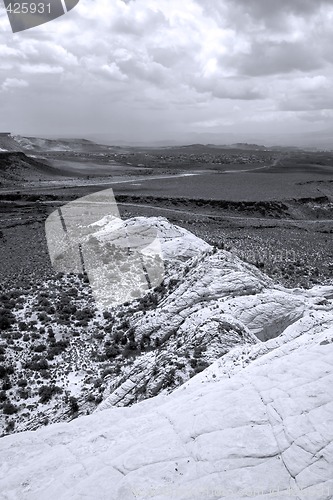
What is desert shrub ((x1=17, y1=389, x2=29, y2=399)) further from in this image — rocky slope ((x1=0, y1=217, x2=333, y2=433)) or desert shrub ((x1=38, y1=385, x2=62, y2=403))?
desert shrub ((x1=38, y1=385, x2=62, y2=403))

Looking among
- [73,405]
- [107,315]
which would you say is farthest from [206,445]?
[107,315]

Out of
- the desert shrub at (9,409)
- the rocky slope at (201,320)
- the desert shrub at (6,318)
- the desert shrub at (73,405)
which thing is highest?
the rocky slope at (201,320)

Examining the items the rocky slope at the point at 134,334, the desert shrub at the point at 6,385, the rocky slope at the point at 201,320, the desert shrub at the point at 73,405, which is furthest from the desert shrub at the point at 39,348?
the desert shrub at the point at 73,405

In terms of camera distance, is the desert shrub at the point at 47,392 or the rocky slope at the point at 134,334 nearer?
the rocky slope at the point at 134,334

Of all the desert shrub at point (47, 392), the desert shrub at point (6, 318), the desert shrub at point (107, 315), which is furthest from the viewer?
the desert shrub at point (107, 315)

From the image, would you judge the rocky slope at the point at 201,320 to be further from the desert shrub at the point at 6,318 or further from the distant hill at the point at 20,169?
the distant hill at the point at 20,169

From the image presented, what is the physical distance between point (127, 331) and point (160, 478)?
14.2 metres

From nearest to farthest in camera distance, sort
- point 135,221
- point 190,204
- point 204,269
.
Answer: point 204,269 → point 135,221 → point 190,204

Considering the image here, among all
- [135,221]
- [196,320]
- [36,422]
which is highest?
[135,221]

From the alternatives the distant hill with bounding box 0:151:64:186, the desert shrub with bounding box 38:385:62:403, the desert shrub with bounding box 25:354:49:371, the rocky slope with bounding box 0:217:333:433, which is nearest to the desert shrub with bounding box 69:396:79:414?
the rocky slope with bounding box 0:217:333:433

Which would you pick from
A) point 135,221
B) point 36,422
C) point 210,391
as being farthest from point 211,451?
point 135,221

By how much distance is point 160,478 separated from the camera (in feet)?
27.5

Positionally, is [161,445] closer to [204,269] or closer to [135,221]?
[204,269]

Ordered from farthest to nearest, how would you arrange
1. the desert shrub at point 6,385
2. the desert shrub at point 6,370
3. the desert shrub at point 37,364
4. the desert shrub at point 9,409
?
the desert shrub at point 37,364, the desert shrub at point 6,370, the desert shrub at point 6,385, the desert shrub at point 9,409
